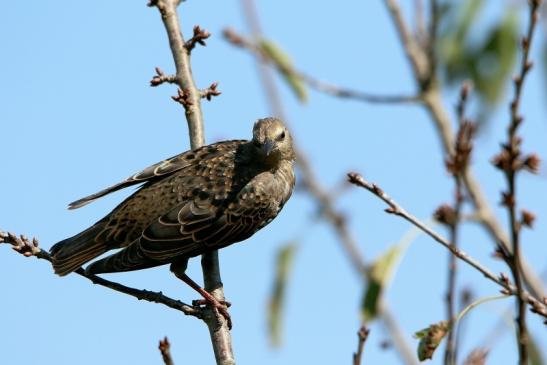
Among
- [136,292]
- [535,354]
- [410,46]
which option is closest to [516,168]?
[535,354]

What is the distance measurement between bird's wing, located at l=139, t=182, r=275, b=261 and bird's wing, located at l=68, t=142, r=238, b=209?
0.35 metres

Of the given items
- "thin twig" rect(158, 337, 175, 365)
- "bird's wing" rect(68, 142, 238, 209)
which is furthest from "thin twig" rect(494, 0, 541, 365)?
"bird's wing" rect(68, 142, 238, 209)

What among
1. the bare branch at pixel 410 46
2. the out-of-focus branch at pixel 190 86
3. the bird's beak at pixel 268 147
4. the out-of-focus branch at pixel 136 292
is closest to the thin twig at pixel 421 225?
the bare branch at pixel 410 46

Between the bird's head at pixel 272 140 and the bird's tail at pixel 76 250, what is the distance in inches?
59.1

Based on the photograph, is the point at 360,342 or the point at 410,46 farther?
the point at 410,46

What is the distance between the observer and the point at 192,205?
25.0ft

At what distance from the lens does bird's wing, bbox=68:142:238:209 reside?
7.71m

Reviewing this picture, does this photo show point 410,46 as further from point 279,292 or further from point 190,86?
point 190,86

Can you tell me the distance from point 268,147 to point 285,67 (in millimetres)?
2295

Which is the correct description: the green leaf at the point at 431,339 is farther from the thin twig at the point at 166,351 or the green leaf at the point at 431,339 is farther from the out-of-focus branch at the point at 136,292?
the out-of-focus branch at the point at 136,292

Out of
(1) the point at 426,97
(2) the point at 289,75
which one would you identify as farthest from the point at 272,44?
(1) the point at 426,97

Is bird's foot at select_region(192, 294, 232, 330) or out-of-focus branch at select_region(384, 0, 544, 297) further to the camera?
bird's foot at select_region(192, 294, 232, 330)

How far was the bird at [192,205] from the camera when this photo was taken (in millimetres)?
7391

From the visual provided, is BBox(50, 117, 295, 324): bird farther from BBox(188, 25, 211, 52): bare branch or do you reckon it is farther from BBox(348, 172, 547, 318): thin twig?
BBox(348, 172, 547, 318): thin twig
